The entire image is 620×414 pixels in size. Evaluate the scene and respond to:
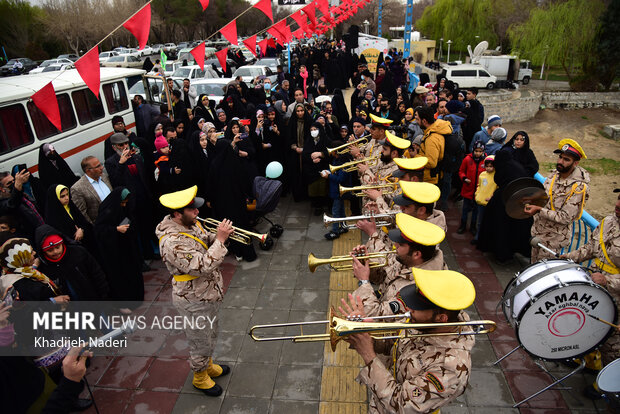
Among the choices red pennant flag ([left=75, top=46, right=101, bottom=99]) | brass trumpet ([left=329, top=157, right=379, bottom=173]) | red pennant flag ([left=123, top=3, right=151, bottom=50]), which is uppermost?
red pennant flag ([left=123, top=3, right=151, bottom=50])

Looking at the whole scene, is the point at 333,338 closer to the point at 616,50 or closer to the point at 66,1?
the point at 616,50

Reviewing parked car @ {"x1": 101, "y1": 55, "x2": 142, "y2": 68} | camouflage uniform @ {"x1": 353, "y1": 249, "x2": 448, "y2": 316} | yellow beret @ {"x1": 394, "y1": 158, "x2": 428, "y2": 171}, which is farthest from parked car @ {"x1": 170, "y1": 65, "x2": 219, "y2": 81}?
camouflage uniform @ {"x1": 353, "y1": 249, "x2": 448, "y2": 316}

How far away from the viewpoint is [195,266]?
3.47m

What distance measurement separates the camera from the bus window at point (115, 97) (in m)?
9.34

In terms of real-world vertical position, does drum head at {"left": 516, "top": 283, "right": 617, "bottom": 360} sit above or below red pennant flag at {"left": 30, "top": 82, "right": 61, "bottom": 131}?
below

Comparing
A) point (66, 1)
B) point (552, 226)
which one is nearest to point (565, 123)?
point (552, 226)

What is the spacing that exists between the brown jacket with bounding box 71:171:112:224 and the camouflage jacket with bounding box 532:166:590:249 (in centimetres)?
568

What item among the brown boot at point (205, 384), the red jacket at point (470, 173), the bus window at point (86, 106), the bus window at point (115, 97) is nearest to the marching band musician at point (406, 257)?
the brown boot at point (205, 384)

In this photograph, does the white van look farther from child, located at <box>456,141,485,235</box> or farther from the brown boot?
the brown boot

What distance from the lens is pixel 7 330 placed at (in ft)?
9.42

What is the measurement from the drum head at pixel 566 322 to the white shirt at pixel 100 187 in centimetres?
525

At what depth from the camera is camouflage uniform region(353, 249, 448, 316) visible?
115 inches

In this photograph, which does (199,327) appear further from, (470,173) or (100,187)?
(470,173)

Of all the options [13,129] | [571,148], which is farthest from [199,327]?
[13,129]
